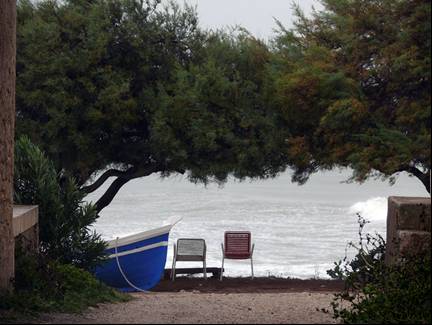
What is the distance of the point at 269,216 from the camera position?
4966cm

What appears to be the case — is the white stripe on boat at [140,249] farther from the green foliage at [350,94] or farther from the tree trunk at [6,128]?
the tree trunk at [6,128]

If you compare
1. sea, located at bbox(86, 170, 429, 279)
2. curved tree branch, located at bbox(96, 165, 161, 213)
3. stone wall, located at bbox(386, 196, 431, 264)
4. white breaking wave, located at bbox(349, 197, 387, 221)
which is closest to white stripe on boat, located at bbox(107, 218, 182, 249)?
sea, located at bbox(86, 170, 429, 279)

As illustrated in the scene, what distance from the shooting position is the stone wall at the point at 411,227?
34.8ft

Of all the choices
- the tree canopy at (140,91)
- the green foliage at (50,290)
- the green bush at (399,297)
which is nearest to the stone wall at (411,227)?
the green bush at (399,297)

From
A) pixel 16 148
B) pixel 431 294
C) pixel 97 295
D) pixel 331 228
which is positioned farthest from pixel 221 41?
pixel 331 228

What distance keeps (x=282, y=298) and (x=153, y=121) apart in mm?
9637

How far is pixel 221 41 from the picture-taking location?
23.8 m

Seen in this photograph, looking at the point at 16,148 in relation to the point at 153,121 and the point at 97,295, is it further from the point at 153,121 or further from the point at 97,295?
the point at 153,121

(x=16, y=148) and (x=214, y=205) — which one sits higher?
(x=16, y=148)

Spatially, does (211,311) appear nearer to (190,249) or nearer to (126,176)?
(190,249)

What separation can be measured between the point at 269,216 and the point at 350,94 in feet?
99.8

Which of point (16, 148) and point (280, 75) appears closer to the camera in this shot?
point (16, 148)

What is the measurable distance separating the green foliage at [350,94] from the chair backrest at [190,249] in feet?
9.71

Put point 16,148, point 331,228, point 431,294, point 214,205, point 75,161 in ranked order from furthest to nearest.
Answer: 1. point 214,205
2. point 331,228
3. point 75,161
4. point 16,148
5. point 431,294
